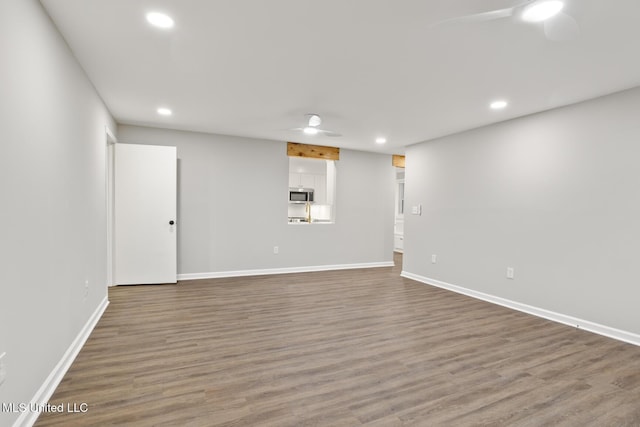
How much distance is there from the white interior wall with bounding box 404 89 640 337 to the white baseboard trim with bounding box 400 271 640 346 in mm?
43

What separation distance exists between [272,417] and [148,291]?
11.0 ft

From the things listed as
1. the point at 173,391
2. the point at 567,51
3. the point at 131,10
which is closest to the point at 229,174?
the point at 131,10

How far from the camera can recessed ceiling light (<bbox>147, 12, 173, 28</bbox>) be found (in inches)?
79.8

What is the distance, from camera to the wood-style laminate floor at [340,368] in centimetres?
188

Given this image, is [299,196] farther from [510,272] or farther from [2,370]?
[2,370]

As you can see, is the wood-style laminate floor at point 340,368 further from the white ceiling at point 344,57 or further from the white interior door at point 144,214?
the white ceiling at point 344,57

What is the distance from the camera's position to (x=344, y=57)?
2537 mm

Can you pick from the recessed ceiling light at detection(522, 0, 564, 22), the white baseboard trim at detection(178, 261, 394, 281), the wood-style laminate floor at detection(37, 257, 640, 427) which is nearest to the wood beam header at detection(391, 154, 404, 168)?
the white baseboard trim at detection(178, 261, 394, 281)

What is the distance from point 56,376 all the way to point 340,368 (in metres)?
1.91

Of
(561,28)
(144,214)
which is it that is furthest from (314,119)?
(144,214)

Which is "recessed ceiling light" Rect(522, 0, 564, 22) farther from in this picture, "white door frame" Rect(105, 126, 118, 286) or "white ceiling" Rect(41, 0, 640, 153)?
"white door frame" Rect(105, 126, 118, 286)

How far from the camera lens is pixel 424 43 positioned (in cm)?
228

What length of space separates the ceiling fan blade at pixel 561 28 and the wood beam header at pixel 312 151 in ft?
13.9

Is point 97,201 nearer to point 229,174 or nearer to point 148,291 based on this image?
point 148,291
